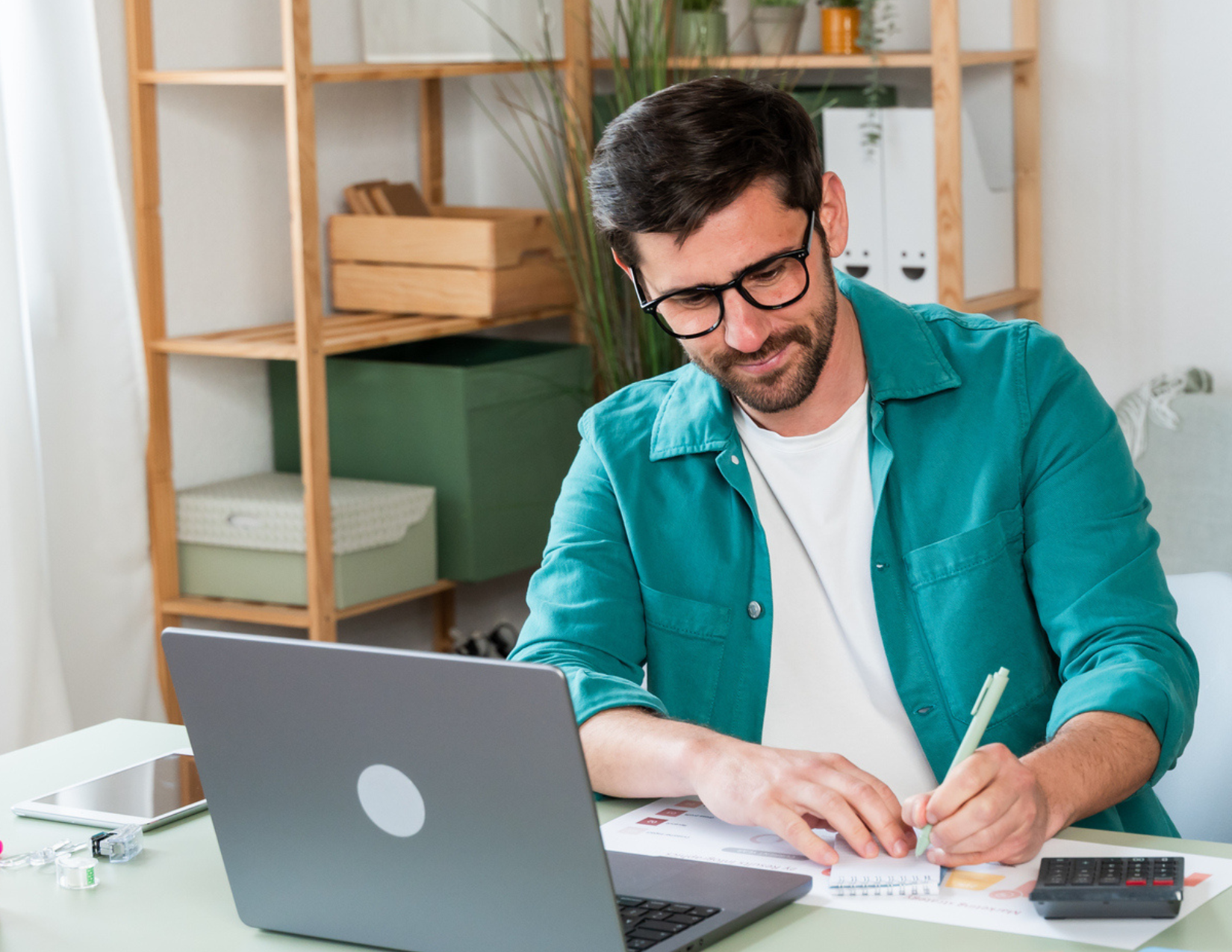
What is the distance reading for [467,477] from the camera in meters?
2.85

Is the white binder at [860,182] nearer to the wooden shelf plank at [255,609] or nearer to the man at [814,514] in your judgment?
the wooden shelf plank at [255,609]

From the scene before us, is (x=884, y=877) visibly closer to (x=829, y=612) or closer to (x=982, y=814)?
(x=982, y=814)

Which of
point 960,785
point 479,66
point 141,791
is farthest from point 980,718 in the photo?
point 479,66

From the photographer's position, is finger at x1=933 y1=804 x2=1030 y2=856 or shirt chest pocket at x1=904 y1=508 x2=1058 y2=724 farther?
shirt chest pocket at x1=904 y1=508 x2=1058 y2=724

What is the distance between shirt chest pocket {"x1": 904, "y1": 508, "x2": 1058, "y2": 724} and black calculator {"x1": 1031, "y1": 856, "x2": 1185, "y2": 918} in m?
0.40

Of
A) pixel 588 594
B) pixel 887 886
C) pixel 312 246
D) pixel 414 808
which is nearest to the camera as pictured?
pixel 414 808

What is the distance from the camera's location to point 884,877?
1.09 meters

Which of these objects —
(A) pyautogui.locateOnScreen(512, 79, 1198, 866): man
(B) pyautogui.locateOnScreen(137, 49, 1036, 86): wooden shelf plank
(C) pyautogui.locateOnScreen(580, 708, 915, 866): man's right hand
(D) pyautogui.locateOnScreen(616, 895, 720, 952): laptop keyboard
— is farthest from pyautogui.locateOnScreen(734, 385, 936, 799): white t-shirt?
(B) pyautogui.locateOnScreen(137, 49, 1036, 86): wooden shelf plank

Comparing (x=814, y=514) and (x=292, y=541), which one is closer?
(x=814, y=514)

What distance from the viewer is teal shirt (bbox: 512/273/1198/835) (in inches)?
55.0

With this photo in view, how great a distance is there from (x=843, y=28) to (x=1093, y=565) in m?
1.72

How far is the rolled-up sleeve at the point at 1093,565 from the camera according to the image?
129 centimetres

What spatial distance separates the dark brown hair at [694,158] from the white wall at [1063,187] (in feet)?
5.00

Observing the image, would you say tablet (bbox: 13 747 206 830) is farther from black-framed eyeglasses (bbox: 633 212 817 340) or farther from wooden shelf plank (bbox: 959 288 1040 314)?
wooden shelf plank (bbox: 959 288 1040 314)
